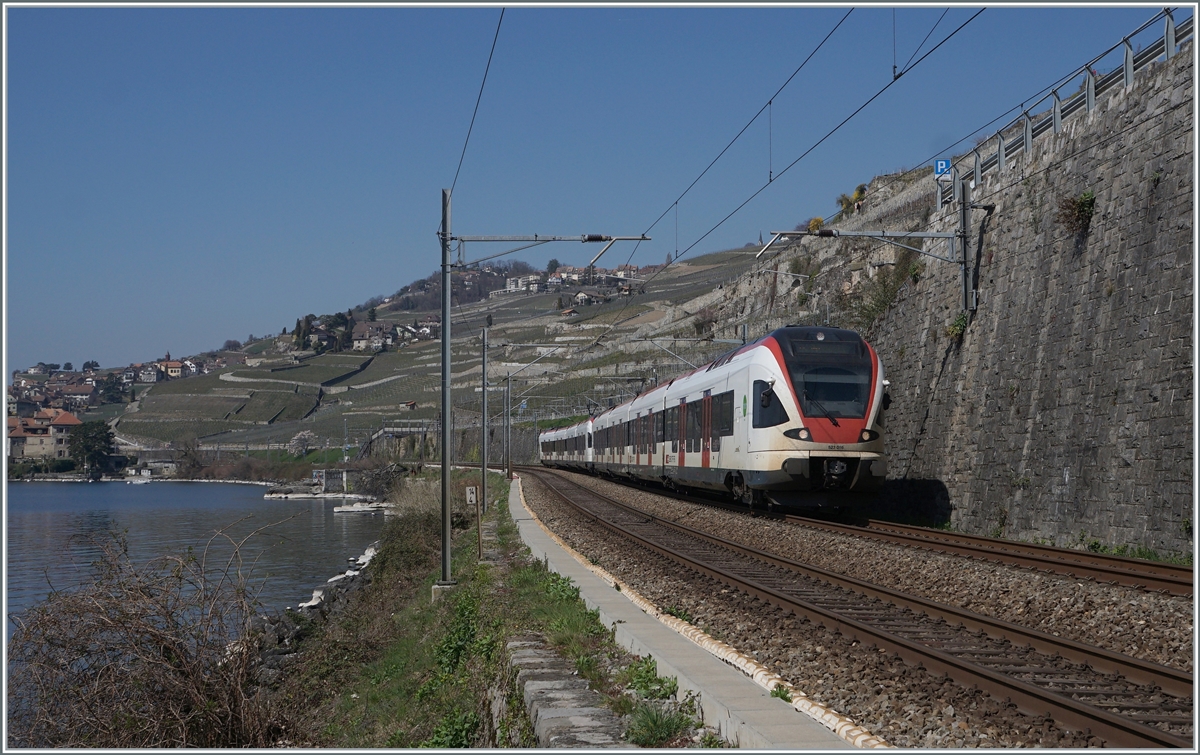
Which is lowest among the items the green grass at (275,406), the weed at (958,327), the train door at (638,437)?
the train door at (638,437)

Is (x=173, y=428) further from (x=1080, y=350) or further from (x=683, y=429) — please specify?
(x=1080, y=350)

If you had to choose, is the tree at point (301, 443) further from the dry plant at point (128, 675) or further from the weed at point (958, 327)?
the dry plant at point (128, 675)

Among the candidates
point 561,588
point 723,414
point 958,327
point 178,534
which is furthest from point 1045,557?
point 178,534

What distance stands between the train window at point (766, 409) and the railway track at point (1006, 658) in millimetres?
6388

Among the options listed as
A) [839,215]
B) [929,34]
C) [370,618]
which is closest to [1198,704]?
[929,34]

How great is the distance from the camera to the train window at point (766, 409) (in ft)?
66.2

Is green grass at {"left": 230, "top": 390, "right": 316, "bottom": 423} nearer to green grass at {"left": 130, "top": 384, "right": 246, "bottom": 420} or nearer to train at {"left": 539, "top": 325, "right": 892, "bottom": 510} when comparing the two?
green grass at {"left": 130, "top": 384, "right": 246, "bottom": 420}

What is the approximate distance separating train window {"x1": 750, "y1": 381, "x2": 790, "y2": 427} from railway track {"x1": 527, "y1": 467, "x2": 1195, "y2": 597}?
2150mm

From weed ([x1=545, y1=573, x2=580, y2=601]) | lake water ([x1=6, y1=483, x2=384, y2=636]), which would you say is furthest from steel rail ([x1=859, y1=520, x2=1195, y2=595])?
lake water ([x1=6, y1=483, x2=384, y2=636])

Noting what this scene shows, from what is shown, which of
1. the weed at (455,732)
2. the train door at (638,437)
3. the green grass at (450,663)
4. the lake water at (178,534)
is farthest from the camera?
the train door at (638,437)

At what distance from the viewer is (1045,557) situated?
45.8 feet

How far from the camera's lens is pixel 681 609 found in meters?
11.2

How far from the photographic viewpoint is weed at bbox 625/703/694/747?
20.5 ft

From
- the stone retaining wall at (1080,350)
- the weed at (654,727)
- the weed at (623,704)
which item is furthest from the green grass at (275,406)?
the weed at (654,727)
